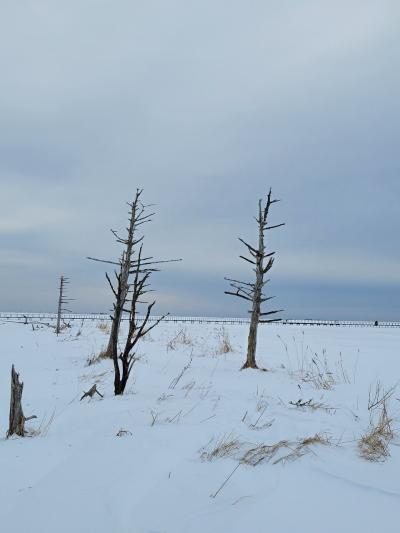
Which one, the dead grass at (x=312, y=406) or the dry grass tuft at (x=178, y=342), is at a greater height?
the dry grass tuft at (x=178, y=342)

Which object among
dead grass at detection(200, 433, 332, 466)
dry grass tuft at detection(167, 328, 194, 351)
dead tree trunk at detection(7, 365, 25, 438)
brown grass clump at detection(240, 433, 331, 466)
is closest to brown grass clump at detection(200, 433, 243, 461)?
dead grass at detection(200, 433, 332, 466)

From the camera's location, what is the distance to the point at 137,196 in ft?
42.1

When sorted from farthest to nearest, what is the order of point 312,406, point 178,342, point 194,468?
1. point 178,342
2. point 312,406
3. point 194,468

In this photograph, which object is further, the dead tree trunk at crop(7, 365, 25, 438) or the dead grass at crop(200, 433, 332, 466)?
the dead tree trunk at crop(7, 365, 25, 438)

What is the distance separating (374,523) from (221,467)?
1047 mm

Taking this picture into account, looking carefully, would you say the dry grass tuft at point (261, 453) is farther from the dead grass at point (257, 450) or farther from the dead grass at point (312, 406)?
the dead grass at point (312, 406)

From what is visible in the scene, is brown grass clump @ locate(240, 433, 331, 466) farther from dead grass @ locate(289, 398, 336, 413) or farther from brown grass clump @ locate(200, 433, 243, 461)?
dead grass @ locate(289, 398, 336, 413)

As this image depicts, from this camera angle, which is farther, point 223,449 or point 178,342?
point 178,342

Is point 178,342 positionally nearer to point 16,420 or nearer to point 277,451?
point 16,420

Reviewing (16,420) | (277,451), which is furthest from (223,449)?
(16,420)

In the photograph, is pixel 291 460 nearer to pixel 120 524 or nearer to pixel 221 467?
pixel 221 467

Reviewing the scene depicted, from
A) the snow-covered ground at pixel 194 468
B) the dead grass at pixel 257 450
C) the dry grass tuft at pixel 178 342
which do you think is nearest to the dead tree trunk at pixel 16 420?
the snow-covered ground at pixel 194 468

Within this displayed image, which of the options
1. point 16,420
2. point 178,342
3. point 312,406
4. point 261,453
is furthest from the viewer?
point 178,342

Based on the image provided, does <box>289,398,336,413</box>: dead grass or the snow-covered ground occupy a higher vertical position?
<box>289,398,336,413</box>: dead grass
